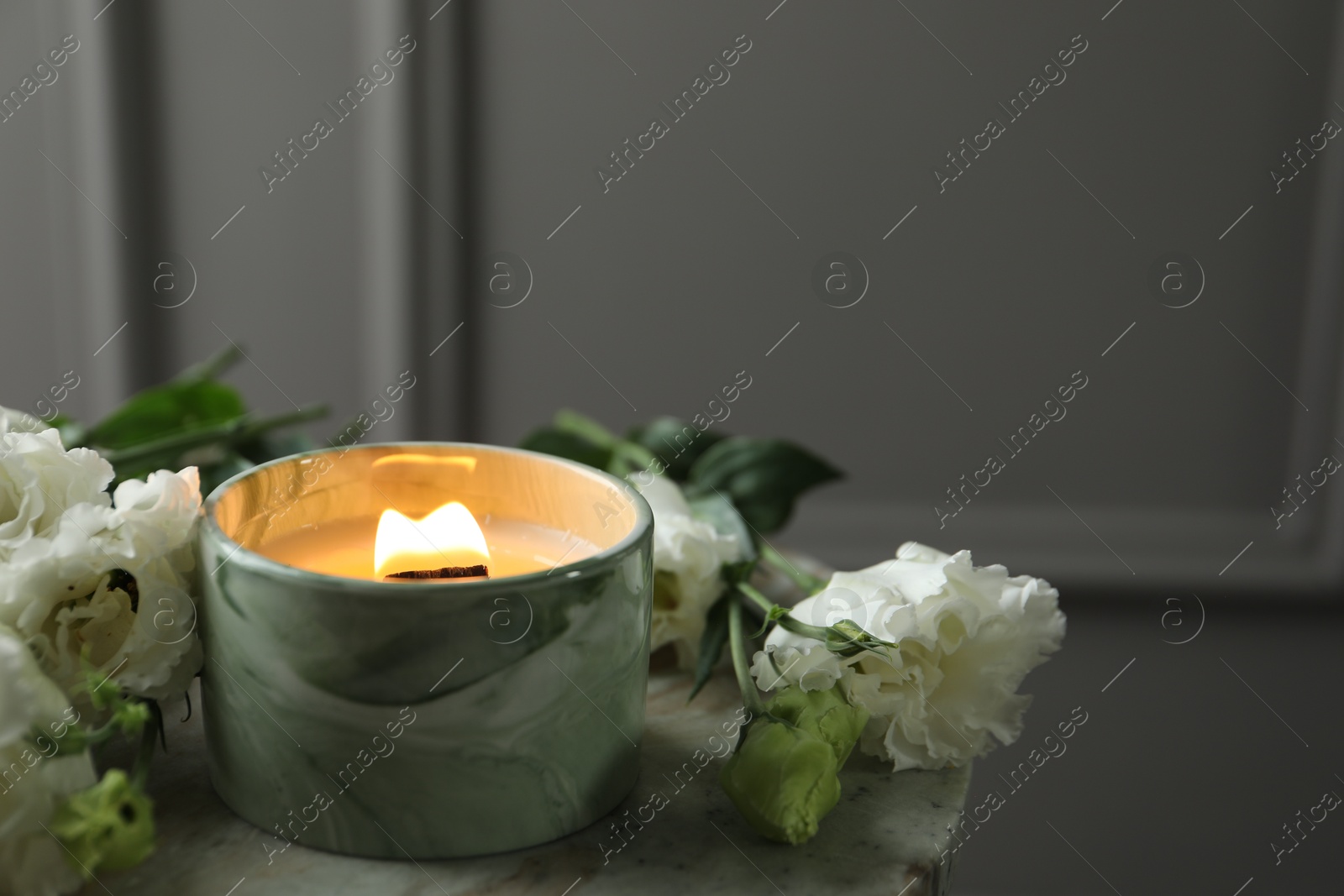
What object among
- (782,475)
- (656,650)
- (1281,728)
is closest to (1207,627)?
(1281,728)

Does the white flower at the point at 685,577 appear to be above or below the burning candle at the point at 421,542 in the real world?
below

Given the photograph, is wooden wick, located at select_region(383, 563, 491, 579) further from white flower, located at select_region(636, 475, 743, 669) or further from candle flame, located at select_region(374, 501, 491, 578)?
white flower, located at select_region(636, 475, 743, 669)

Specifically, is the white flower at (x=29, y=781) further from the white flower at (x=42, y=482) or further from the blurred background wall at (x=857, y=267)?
the blurred background wall at (x=857, y=267)

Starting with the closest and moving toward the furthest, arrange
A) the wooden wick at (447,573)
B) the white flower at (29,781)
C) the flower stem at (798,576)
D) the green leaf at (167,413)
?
the white flower at (29,781) → the wooden wick at (447,573) → the flower stem at (798,576) → the green leaf at (167,413)

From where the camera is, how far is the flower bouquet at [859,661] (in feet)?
1.32

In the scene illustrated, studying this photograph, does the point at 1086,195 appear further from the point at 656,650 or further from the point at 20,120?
the point at 20,120

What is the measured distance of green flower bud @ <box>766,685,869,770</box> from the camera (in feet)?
1.37

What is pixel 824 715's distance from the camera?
1.38 feet

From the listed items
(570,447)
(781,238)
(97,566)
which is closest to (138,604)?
(97,566)

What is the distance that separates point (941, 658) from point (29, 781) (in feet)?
1.09

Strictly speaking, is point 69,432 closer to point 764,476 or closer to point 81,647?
point 81,647

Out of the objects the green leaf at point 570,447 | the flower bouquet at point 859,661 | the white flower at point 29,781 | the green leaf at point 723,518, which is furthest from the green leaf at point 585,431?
the white flower at point 29,781

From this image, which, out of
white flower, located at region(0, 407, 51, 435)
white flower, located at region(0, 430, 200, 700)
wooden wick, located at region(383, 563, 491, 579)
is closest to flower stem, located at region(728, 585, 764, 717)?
wooden wick, located at region(383, 563, 491, 579)

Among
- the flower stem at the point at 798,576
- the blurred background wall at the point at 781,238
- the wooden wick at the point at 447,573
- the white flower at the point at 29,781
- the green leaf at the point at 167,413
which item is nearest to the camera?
the white flower at the point at 29,781
